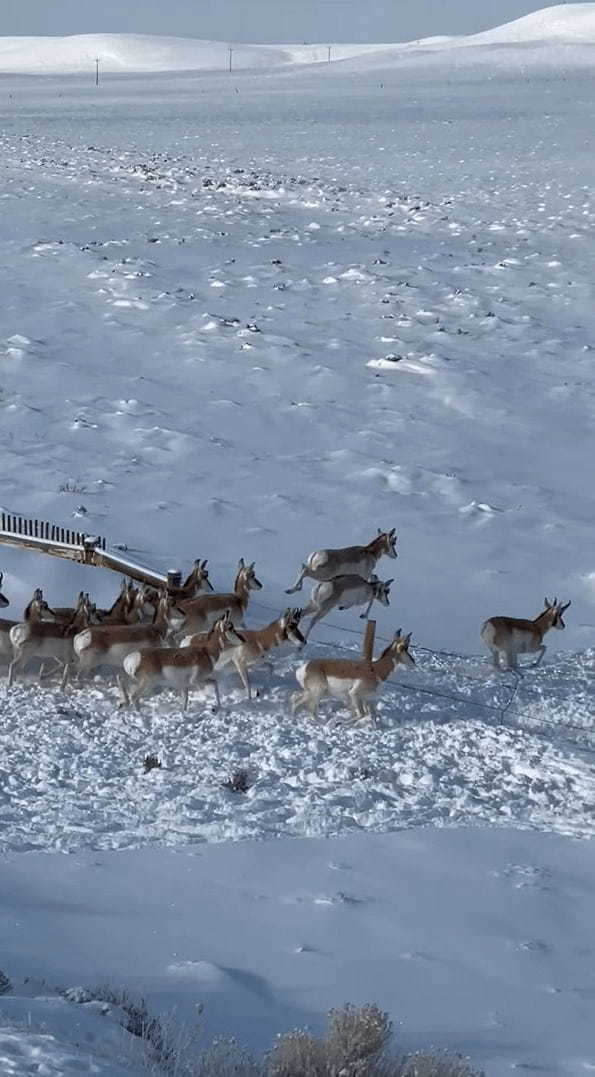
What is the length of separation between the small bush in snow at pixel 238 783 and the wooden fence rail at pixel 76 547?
3676 millimetres

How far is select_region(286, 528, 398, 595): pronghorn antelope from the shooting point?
568 inches

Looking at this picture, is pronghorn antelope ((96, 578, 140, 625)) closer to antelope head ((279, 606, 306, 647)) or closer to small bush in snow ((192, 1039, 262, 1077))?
antelope head ((279, 606, 306, 647))

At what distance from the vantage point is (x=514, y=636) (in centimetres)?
1332

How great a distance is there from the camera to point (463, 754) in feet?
38.4

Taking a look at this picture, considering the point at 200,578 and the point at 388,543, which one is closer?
the point at 200,578

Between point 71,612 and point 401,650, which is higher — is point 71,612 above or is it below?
above

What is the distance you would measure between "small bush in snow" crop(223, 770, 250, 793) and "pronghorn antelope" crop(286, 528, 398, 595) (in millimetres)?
3609

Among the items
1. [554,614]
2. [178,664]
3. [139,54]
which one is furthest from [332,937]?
[139,54]

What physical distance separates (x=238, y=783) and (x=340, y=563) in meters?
4.01

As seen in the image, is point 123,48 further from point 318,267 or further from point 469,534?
point 469,534

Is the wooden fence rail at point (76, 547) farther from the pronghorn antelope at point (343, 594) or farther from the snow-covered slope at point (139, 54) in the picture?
the snow-covered slope at point (139, 54)

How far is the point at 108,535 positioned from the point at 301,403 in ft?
22.3

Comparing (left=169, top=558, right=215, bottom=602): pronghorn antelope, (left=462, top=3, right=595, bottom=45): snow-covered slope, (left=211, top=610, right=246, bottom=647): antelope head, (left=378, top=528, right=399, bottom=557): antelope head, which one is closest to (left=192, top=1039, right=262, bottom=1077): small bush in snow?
(left=211, top=610, right=246, bottom=647): antelope head

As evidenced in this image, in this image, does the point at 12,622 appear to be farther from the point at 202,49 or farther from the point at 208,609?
the point at 202,49
